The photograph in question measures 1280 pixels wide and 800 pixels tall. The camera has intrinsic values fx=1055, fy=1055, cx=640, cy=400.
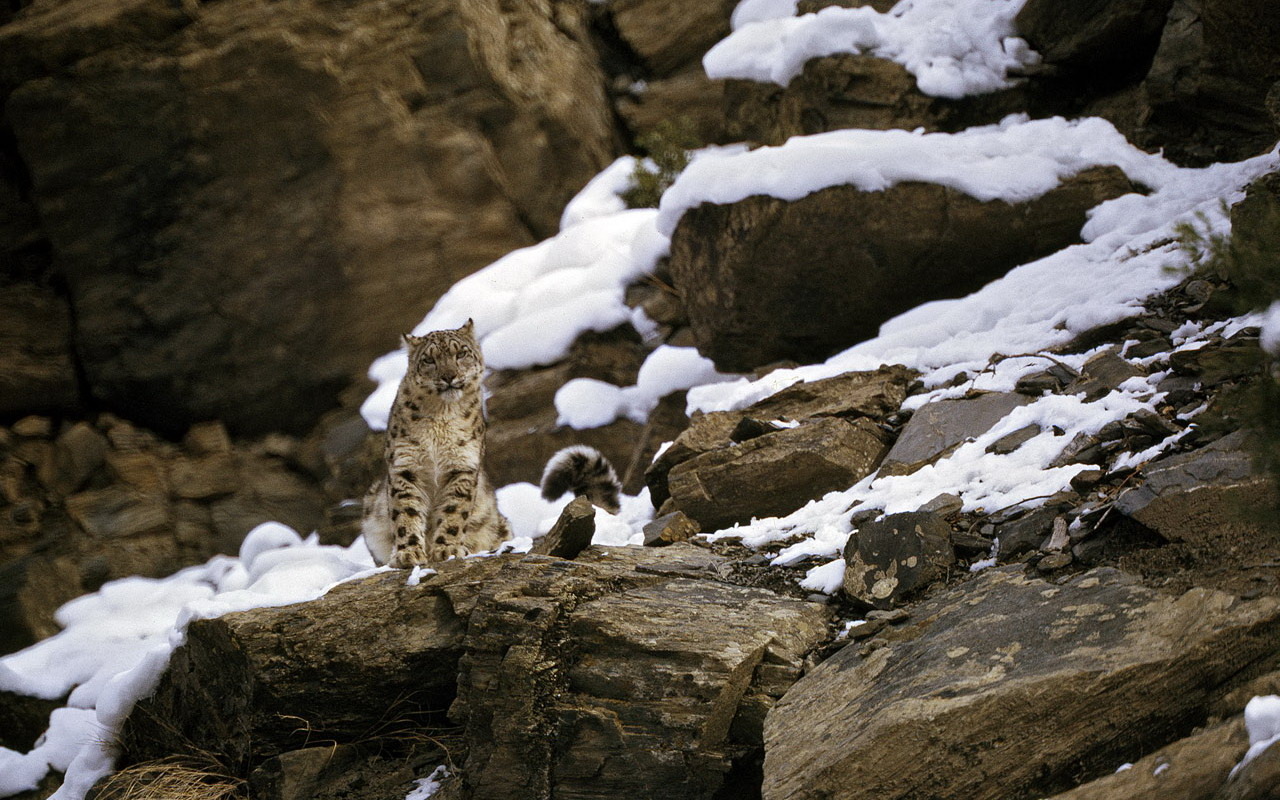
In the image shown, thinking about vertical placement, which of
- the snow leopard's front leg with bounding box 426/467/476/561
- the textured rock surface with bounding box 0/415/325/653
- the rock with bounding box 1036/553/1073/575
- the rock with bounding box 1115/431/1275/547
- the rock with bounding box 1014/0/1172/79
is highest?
the rock with bounding box 1014/0/1172/79

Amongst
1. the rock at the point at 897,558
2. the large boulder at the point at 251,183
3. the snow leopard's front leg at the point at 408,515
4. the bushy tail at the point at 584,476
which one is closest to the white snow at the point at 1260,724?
the rock at the point at 897,558

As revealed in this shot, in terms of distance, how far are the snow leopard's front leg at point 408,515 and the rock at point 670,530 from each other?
1616mm

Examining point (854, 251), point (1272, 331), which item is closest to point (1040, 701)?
point (1272, 331)

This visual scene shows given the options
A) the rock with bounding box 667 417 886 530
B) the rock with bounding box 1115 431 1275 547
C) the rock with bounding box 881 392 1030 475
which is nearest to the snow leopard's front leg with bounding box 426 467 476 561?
the rock with bounding box 667 417 886 530

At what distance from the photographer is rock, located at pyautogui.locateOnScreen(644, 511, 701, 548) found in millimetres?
6734

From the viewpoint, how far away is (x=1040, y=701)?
389 centimetres

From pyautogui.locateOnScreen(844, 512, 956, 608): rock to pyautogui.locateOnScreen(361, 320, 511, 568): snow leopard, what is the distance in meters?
3.20

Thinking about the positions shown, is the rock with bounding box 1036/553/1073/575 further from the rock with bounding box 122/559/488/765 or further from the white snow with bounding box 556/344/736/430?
the white snow with bounding box 556/344/736/430

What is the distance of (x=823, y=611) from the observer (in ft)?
17.4

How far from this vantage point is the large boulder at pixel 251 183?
46.0 ft

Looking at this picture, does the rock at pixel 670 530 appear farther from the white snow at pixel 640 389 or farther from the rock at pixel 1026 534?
the white snow at pixel 640 389

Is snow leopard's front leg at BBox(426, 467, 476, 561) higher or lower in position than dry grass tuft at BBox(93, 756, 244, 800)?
higher

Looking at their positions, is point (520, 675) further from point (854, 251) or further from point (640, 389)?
point (640, 389)

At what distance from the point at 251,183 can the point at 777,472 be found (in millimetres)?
10220
